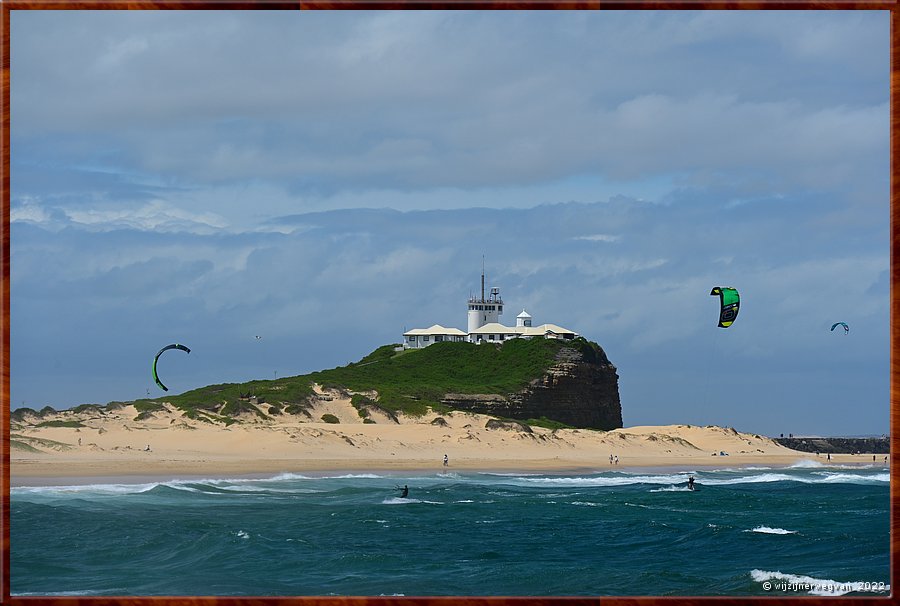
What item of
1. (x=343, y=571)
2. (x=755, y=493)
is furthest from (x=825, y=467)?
(x=343, y=571)

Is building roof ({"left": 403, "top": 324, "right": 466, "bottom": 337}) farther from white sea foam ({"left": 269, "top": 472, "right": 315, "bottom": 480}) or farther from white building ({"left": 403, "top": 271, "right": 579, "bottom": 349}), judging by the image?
white sea foam ({"left": 269, "top": 472, "right": 315, "bottom": 480})

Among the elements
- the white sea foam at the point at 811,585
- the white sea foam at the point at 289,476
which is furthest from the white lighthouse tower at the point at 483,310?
the white sea foam at the point at 811,585

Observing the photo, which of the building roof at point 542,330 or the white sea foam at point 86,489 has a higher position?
the building roof at point 542,330

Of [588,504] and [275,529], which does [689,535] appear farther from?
[275,529]

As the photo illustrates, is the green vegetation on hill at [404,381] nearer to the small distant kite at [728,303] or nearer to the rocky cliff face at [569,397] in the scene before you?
the rocky cliff face at [569,397]

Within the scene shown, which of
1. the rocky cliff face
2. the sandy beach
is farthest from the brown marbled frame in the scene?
the rocky cliff face
